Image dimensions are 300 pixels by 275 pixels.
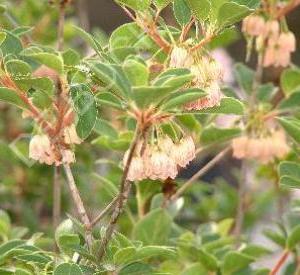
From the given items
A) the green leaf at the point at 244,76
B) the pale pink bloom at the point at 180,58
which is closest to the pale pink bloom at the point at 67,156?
the pale pink bloom at the point at 180,58

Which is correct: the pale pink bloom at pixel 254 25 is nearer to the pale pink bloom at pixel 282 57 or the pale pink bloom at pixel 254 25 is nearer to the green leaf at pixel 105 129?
the pale pink bloom at pixel 282 57

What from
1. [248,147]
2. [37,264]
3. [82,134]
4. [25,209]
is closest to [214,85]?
[82,134]

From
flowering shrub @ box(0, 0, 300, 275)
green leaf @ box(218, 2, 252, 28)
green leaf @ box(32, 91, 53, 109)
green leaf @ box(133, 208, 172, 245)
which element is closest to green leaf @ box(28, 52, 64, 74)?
flowering shrub @ box(0, 0, 300, 275)

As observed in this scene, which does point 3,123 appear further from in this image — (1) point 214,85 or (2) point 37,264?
(1) point 214,85

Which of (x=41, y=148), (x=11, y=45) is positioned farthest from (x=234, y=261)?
(x=11, y=45)

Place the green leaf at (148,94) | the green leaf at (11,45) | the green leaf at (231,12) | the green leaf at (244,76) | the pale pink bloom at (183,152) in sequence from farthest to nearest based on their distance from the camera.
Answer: the green leaf at (244,76)
the green leaf at (11,45)
the pale pink bloom at (183,152)
the green leaf at (231,12)
the green leaf at (148,94)

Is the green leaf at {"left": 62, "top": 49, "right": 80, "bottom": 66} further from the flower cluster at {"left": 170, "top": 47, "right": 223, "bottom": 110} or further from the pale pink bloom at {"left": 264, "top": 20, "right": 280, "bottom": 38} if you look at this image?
the pale pink bloom at {"left": 264, "top": 20, "right": 280, "bottom": 38}

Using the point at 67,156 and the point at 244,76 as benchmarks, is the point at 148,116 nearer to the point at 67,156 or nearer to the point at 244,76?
the point at 67,156
